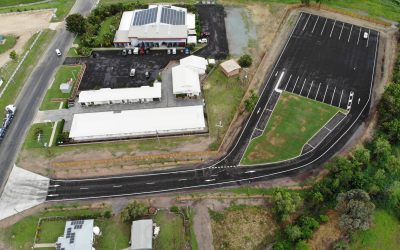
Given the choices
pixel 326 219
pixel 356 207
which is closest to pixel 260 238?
pixel 326 219

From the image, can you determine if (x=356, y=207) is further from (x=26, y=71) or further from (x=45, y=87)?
(x=26, y=71)

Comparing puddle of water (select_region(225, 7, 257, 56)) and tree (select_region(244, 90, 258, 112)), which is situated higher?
puddle of water (select_region(225, 7, 257, 56))

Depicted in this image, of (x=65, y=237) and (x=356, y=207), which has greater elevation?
(x=356, y=207)

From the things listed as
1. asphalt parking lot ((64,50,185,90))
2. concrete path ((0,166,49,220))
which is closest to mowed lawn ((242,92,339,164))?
asphalt parking lot ((64,50,185,90))

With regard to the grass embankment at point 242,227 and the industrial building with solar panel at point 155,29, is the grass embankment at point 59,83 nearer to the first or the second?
the industrial building with solar panel at point 155,29

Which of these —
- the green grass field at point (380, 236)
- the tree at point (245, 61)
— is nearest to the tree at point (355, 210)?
the green grass field at point (380, 236)

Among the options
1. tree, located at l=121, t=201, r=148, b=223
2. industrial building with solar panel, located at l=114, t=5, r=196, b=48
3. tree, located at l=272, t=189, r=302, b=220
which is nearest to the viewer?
tree, located at l=272, t=189, r=302, b=220

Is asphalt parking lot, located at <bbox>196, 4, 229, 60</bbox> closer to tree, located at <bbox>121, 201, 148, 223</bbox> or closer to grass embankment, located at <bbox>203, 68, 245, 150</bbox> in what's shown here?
grass embankment, located at <bbox>203, 68, 245, 150</bbox>
